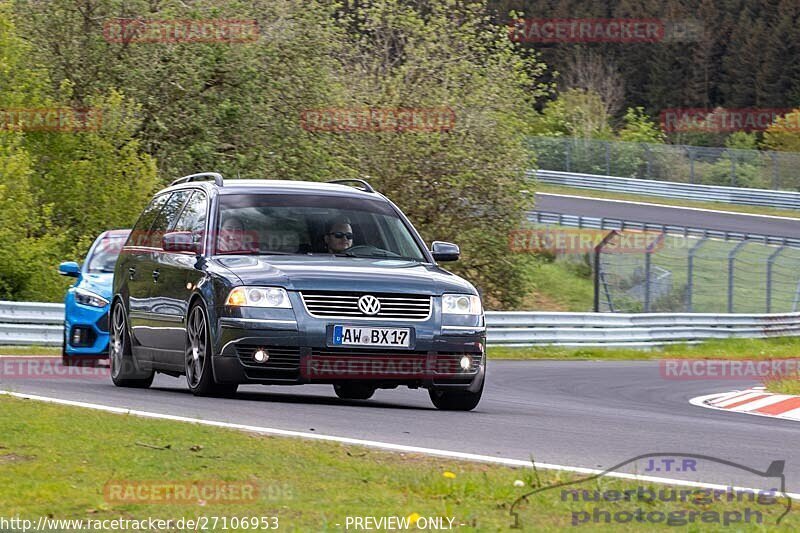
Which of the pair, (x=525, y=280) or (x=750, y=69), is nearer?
(x=525, y=280)

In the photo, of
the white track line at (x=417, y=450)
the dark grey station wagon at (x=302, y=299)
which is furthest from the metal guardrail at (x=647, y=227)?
the white track line at (x=417, y=450)

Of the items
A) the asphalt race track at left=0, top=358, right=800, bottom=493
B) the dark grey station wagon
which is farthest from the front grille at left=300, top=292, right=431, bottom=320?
the asphalt race track at left=0, top=358, right=800, bottom=493

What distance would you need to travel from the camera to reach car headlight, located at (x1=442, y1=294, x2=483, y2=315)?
1036 centimetres

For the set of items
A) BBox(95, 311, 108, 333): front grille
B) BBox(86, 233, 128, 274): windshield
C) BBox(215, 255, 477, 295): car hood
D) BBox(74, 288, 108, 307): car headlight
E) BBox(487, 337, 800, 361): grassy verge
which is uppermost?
BBox(215, 255, 477, 295): car hood

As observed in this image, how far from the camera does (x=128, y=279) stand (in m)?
12.5

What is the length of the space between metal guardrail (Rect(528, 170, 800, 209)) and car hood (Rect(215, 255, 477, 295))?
47.2 metres

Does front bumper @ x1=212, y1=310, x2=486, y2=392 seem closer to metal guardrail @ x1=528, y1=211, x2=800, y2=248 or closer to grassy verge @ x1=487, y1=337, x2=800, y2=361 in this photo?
grassy verge @ x1=487, y1=337, x2=800, y2=361

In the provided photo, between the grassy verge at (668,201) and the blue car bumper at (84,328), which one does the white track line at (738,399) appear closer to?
the blue car bumper at (84,328)

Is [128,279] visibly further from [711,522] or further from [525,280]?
[525,280]

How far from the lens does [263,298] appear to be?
32.9 ft

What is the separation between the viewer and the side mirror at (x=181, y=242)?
10789mm

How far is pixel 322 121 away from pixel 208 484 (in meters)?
26.9

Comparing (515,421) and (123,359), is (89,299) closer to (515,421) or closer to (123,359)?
(123,359)

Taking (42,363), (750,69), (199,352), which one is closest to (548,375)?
(42,363)
